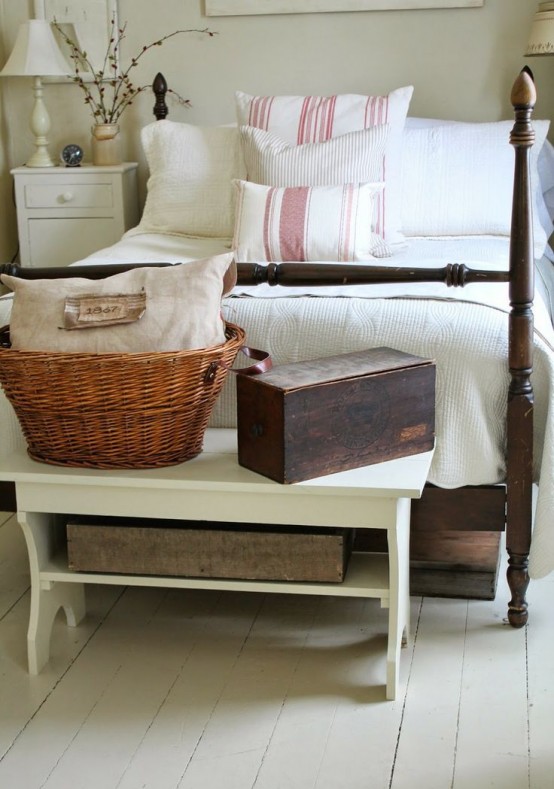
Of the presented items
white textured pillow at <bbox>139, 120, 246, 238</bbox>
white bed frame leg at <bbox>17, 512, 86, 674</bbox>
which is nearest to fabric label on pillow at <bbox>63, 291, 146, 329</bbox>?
white bed frame leg at <bbox>17, 512, 86, 674</bbox>

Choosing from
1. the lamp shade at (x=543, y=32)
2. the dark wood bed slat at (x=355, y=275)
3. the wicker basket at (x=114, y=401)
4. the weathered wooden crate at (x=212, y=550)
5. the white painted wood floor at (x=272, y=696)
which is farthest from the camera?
the lamp shade at (x=543, y=32)

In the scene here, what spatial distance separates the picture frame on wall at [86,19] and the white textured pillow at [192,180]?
24.5 inches

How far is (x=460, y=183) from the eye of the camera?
3.22 meters

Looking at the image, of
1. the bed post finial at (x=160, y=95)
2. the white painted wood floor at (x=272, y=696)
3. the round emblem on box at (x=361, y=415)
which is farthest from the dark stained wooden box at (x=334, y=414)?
the bed post finial at (x=160, y=95)

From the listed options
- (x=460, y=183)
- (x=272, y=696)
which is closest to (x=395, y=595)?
(x=272, y=696)

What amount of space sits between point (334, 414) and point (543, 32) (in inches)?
79.5

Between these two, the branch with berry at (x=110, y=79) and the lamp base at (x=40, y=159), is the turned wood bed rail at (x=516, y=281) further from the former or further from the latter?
the branch with berry at (x=110, y=79)

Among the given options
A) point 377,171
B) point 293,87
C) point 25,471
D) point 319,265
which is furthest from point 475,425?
point 293,87

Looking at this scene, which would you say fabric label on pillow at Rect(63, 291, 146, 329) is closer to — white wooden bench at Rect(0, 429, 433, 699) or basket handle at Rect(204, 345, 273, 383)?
basket handle at Rect(204, 345, 273, 383)

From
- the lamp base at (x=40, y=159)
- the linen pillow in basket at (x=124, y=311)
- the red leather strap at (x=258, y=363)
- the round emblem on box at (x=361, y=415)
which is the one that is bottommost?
the round emblem on box at (x=361, y=415)

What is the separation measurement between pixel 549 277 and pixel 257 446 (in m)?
1.63

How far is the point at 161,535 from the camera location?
6.53ft

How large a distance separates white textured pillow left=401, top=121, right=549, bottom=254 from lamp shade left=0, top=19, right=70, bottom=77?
4.35 feet

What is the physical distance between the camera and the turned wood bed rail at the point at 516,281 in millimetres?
2008
